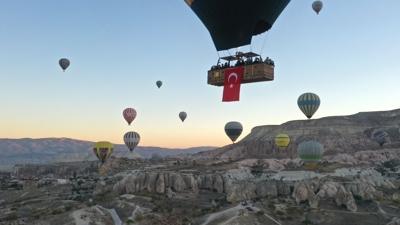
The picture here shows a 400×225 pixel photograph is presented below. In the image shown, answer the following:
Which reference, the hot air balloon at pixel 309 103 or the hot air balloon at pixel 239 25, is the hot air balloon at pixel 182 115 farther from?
the hot air balloon at pixel 239 25

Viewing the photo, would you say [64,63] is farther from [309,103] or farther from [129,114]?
[309,103]

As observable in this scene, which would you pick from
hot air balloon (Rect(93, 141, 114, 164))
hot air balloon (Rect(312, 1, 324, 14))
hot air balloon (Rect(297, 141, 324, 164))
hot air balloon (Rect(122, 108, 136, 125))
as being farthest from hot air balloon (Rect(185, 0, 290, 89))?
hot air balloon (Rect(122, 108, 136, 125))

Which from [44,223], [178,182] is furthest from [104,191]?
[44,223]

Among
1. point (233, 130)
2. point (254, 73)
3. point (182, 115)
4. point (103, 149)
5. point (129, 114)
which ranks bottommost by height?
point (254, 73)

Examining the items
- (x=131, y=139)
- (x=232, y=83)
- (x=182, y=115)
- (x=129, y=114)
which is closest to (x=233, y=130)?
(x=182, y=115)

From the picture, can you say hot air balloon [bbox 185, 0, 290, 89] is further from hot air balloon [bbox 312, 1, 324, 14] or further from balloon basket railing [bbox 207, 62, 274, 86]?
hot air balloon [bbox 312, 1, 324, 14]

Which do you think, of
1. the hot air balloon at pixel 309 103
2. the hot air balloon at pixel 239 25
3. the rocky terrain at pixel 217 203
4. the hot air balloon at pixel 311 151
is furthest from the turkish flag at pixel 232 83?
the hot air balloon at pixel 311 151
